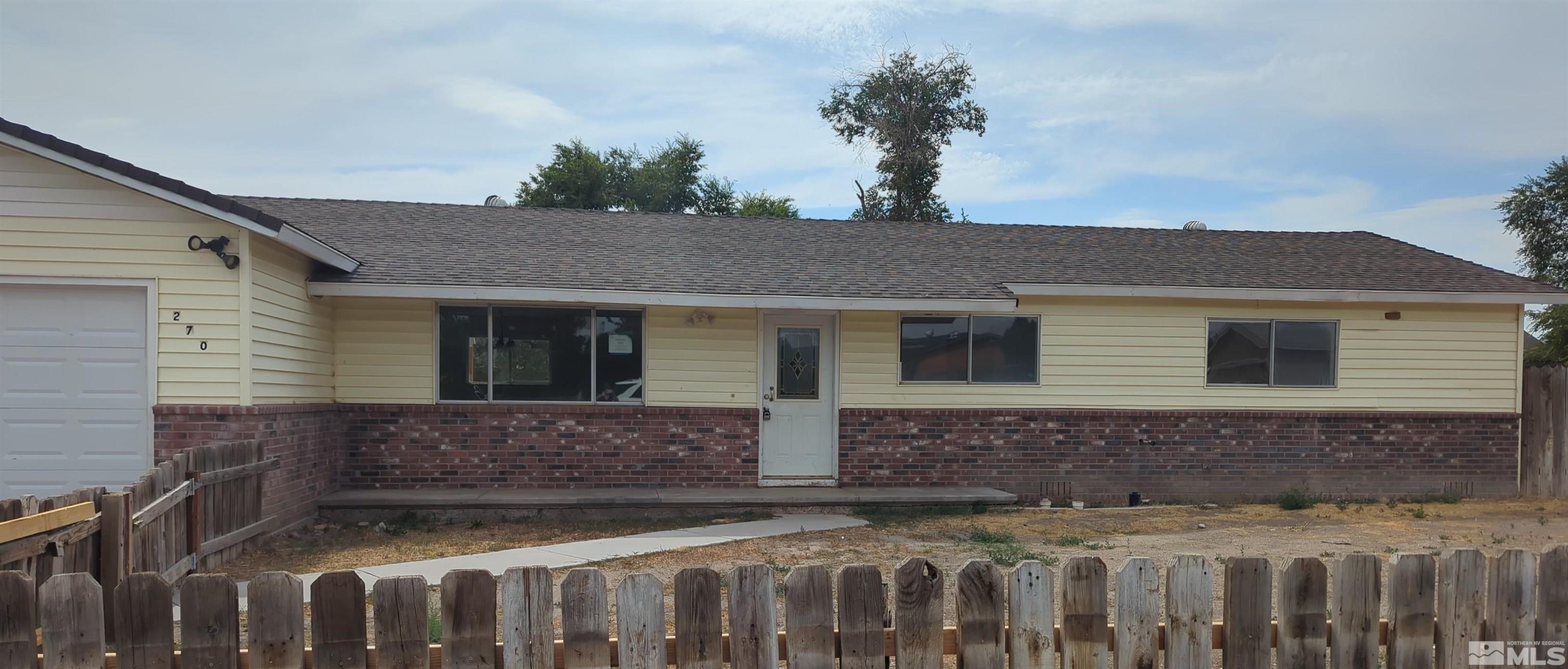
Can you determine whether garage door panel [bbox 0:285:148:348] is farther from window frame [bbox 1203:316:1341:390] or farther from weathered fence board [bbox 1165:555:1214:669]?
window frame [bbox 1203:316:1341:390]

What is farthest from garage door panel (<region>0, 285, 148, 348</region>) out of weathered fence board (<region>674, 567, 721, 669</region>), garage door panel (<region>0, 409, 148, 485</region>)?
weathered fence board (<region>674, 567, 721, 669</region>)

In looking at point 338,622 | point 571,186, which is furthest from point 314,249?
point 571,186

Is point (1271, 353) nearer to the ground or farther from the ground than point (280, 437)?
farther from the ground

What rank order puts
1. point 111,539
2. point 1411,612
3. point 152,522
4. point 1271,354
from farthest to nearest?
point 1271,354 → point 152,522 → point 111,539 → point 1411,612

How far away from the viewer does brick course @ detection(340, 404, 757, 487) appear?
11609 millimetres

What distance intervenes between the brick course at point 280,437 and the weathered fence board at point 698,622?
23.5 feet

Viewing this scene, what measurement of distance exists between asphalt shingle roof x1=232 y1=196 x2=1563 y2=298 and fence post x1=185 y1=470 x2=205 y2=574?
3.53m

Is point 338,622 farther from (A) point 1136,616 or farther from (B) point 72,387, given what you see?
(B) point 72,387

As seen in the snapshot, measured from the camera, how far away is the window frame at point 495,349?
11695mm

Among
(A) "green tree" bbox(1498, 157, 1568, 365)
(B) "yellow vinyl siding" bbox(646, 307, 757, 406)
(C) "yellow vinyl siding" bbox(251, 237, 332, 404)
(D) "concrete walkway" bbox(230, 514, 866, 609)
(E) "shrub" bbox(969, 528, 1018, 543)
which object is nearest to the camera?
(D) "concrete walkway" bbox(230, 514, 866, 609)

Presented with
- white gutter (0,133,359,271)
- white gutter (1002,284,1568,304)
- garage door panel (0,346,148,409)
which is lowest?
garage door panel (0,346,148,409)

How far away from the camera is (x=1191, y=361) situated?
1286 cm

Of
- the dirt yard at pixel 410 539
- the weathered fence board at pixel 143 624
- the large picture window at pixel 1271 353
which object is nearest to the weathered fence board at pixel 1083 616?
the weathered fence board at pixel 143 624

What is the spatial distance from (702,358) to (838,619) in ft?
28.7
